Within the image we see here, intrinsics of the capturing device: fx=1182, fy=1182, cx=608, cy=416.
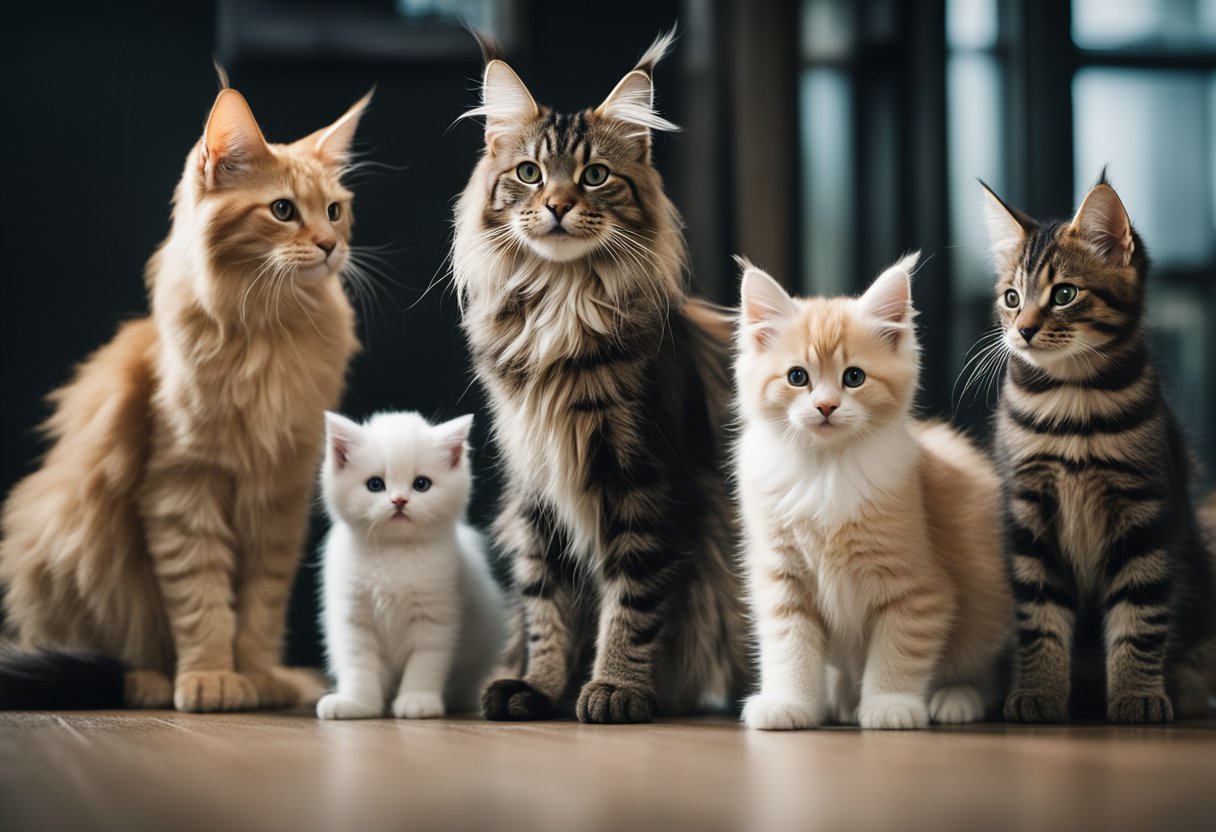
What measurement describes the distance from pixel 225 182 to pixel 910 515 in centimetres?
124

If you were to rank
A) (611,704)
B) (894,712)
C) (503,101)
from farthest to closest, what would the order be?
1. (503,101)
2. (611,704)
3. (894,712)

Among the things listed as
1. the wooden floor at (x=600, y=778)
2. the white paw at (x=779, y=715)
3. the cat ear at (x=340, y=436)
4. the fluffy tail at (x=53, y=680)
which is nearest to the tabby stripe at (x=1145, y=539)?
the wooden floor at (x=600, y=778)

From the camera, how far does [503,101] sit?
1968 millimetres

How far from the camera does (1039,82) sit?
2.70 m

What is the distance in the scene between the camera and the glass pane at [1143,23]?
9.09 ft

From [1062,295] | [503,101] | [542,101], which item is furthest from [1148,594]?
[542,101]

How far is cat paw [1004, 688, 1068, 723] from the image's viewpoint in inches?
68.2

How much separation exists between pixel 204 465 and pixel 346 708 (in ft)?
1.65

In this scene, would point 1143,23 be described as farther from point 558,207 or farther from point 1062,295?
point 558,207

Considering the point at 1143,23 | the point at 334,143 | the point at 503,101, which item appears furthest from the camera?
the point at 1143,23

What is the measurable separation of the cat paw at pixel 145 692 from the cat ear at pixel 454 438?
66cm

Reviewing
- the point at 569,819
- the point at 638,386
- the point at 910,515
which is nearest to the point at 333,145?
the point at 638,386

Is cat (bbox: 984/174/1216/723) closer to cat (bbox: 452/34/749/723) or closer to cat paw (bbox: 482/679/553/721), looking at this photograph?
cat (bbox: 452/34/749/723)

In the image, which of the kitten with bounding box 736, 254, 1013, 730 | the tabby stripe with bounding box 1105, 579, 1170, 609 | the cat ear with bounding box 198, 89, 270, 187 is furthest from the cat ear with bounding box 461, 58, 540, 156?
the tabby stripe with bounding box 1105, 579, 1170, 609
